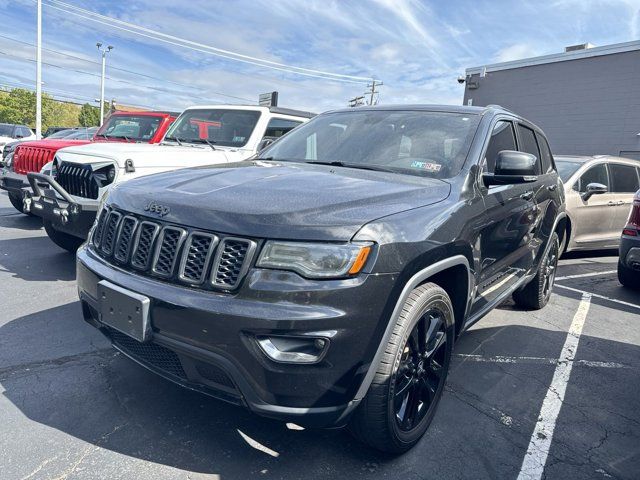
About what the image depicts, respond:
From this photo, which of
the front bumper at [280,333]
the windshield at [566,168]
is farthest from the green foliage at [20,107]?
the front bumper at [280,333]

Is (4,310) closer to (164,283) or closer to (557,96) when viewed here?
(164,283)

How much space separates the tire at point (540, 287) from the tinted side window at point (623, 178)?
3661 mm

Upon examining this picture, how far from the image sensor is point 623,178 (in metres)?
8.10

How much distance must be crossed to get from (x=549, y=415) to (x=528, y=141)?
7.98 feet

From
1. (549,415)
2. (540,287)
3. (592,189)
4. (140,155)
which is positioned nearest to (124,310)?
(549,415)

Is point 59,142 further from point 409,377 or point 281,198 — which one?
point 409,377

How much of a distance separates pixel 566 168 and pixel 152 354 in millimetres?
7008

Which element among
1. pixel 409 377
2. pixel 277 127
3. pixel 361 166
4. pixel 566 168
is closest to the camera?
pixel 409 377

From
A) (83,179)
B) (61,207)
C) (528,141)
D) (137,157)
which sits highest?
(528,141)

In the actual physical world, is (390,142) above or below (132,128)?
below

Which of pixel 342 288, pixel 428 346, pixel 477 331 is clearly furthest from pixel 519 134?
pixel 342 288

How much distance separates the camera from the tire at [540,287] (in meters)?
4.79

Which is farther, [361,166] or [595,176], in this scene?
[595,176]

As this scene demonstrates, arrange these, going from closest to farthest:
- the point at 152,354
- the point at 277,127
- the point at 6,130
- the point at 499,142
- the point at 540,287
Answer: the point at 152,354 < the point at 499,142 < the point at 540,287 < the point at 277,127 < the point at 6,130
